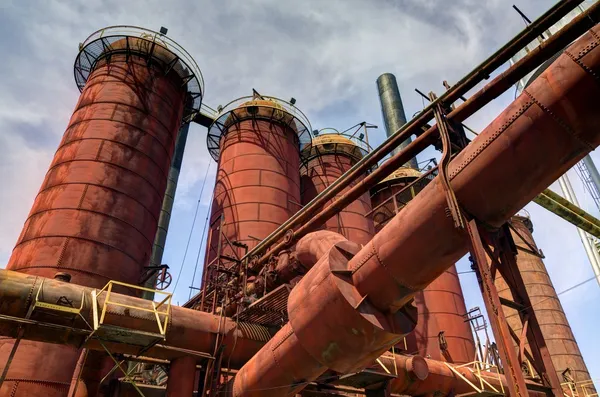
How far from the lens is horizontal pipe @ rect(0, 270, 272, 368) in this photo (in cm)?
850

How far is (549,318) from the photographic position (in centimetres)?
2992

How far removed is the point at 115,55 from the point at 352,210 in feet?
44.6

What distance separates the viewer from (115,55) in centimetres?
1775

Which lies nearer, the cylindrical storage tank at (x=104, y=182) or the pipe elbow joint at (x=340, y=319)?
the pipe elbow joint at (x=340, y=319)

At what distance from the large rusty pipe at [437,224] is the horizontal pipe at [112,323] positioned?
2.63 meters

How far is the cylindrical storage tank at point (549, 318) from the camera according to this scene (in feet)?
93.4

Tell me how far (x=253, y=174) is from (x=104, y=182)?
688 cm

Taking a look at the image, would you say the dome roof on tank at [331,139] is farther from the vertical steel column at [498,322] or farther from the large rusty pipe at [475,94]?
the vertical steel column at [498,322]

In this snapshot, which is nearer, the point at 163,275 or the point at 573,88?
the point at 573,88

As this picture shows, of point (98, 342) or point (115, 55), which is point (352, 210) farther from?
point (98, 342)

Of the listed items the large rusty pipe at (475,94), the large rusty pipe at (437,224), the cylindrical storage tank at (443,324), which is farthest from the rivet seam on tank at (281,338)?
the cylindrical storage tank at (443,324)

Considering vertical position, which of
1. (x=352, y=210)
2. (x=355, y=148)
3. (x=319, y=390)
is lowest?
(x=319, y=390)

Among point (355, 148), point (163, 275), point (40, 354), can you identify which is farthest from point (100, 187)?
point (355, 148)

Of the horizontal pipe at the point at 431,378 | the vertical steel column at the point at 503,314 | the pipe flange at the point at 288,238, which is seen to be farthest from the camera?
the pipe flange at the point at 288,238
